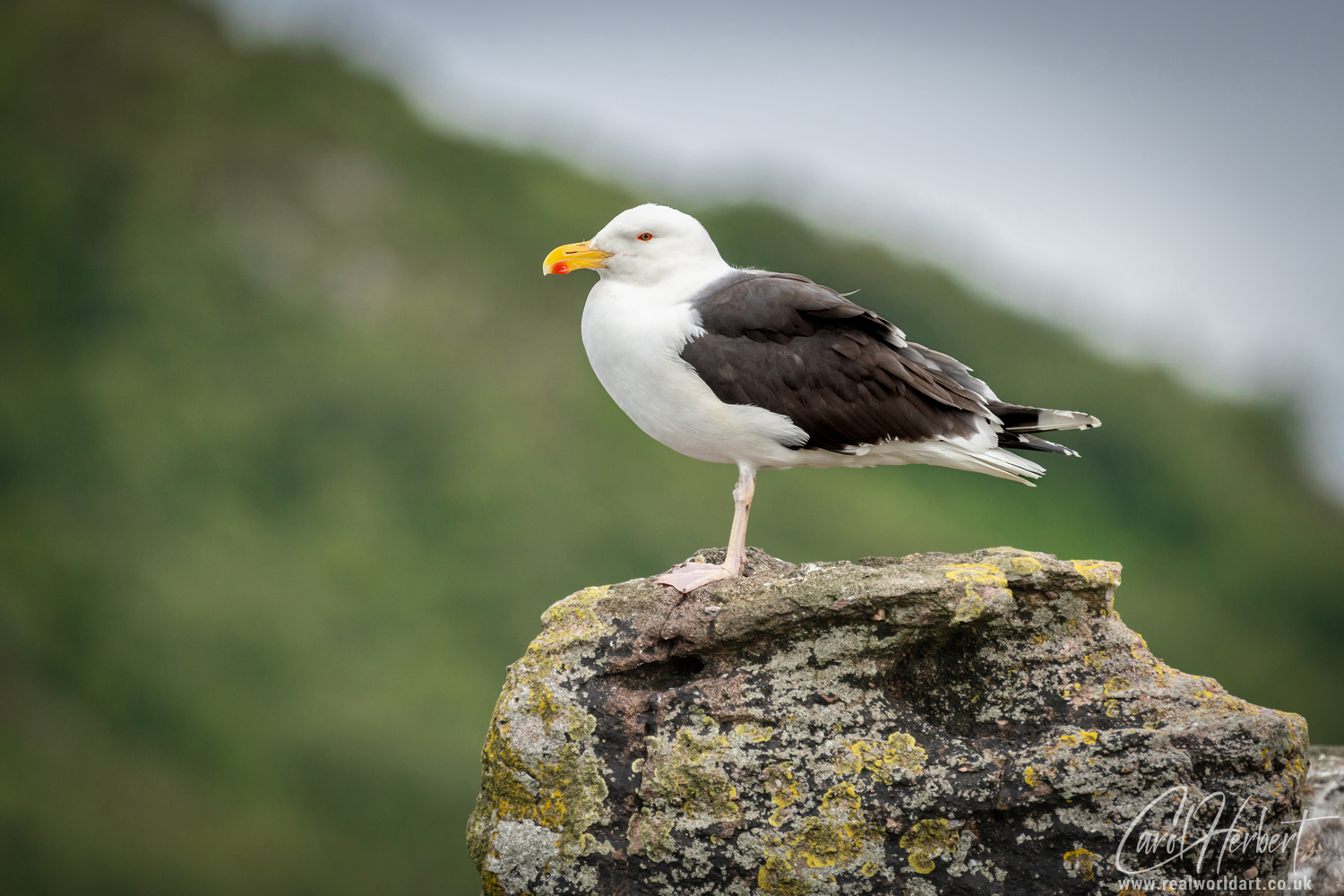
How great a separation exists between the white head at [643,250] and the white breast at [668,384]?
123 millimetres

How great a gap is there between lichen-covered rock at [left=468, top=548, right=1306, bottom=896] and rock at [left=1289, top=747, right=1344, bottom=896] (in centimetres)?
80

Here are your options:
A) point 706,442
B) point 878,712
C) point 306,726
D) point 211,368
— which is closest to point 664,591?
point 706,442

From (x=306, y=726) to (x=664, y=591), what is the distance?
12.1m

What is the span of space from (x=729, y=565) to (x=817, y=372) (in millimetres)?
1261


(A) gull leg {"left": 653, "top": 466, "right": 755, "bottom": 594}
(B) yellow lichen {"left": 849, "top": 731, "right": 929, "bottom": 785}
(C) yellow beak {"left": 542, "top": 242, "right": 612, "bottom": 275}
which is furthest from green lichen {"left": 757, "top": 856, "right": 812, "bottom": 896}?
(C) yellow beak {"left": 542, "top": 242, "right": 612, "bottom": 275}

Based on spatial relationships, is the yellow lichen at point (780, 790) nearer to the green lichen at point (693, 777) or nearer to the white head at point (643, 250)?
the green lichen at point (693, 777)

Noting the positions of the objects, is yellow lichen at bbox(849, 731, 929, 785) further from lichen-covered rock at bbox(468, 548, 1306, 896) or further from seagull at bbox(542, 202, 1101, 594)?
seagull at bbox(542, 202, 1101, 594)

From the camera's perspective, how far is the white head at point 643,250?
261 inches

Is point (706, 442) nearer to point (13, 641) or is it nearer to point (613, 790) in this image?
point (613, 790)

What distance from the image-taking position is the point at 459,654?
17.6 m

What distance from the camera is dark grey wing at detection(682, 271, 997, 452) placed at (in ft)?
20.5

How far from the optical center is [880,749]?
5469 mm

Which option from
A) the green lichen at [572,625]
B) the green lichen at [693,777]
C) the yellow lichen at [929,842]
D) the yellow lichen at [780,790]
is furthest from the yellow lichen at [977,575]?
the green lichen at [572,625]

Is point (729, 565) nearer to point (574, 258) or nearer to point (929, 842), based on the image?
point (929, 842)
